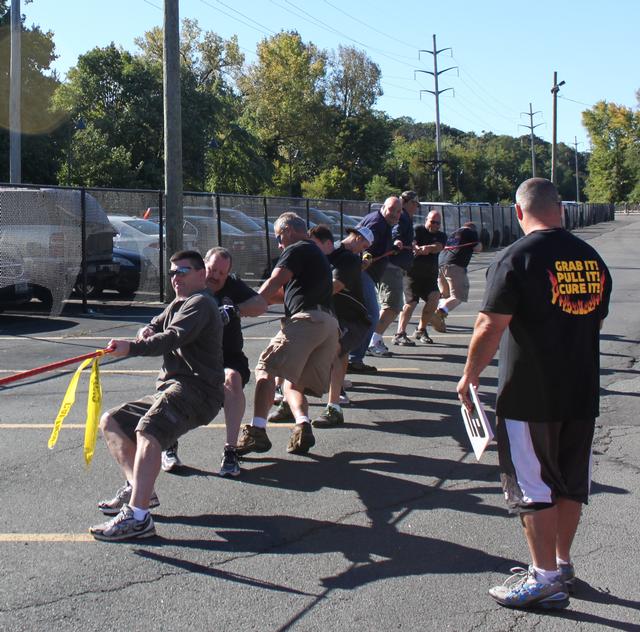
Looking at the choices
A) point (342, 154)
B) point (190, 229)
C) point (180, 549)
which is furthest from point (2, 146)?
point (342, 154)

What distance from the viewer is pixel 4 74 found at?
38281 mm

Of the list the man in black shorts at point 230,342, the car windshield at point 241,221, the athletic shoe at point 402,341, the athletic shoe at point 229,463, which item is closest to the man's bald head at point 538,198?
the man in black shorts at point 230,342

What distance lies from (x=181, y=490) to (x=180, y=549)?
1.00m

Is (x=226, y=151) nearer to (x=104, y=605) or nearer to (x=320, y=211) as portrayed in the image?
(x=320, y=211)

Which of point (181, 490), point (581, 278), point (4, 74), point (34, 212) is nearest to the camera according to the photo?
point (581, 278)

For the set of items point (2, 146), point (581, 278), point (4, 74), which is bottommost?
point (581, 278)

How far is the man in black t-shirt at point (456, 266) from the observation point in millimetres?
12219

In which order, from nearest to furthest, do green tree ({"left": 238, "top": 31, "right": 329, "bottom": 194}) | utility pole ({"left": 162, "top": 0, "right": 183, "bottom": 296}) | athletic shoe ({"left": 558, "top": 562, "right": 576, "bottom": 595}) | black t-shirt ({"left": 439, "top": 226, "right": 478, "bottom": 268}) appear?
1. athletic shoe ({"left": 558, "top": 562, "right": 576, "bottom": 595})
2. black t-shirt ({"left": 439, "top": 226, "right": 478, "bottom": 268})
3. utility pole ({"left": 162, "top": 0, "right": 183, "bottom": 296})
4. green tree ({"left": 238, "top": 31, "right": 329, "bottom": 194})

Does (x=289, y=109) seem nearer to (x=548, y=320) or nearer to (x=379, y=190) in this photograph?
(x=379, y=190)

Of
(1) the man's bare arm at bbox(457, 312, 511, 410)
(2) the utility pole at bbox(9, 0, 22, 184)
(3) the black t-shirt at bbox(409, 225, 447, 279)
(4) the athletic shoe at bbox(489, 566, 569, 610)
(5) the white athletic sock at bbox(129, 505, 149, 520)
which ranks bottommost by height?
(4) the athletic shoe at bbox(489, 566, 569, 610)

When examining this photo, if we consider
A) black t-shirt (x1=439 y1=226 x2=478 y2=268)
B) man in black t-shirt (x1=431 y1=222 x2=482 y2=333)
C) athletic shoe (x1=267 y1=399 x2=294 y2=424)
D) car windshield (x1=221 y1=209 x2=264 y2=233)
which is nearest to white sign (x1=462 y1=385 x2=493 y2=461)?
athletic shoe (x1=267 y1=399 x2=294 y2=424)

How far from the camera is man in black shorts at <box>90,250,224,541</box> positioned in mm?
4805

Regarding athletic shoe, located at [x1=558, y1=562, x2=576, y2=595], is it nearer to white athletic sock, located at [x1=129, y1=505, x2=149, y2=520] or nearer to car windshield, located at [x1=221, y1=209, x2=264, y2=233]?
white athletic sock, located at [x1=129, y1=505, x2=149, y2=520]

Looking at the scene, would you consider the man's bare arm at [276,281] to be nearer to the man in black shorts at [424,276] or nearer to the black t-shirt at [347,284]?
the black t-shirt at [347,284]
